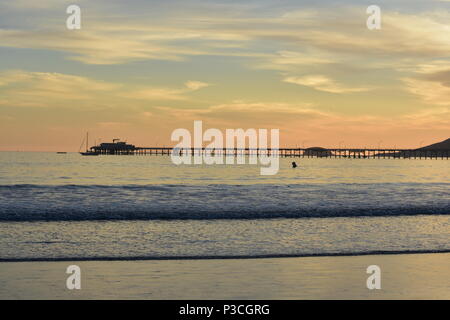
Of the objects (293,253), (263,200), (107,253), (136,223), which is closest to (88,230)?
(136,223)

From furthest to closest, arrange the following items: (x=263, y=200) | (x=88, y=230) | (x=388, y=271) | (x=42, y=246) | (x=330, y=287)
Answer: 1. (x=263, y=200)
2. (x=88, y=230)
3. (x=42, y=246)
4. (x=388, y=271)
5. (x=330, y=287)

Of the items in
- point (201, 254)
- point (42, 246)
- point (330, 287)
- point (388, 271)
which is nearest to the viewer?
point (330, 287)

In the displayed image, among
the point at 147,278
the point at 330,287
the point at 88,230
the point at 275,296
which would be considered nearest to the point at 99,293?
the point at 147,278

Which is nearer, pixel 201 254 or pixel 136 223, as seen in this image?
pixel 201 254

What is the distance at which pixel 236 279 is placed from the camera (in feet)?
37.4

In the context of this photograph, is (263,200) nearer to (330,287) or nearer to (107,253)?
(107,253)

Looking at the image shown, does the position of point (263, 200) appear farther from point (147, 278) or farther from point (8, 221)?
point (147, 278)

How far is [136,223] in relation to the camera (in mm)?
23156

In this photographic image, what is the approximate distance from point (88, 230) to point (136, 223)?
3.11m

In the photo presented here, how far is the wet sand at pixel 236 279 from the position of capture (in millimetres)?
10125

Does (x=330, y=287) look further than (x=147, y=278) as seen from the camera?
No

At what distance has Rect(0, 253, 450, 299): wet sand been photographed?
10.1 m

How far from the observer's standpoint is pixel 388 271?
485 inches
